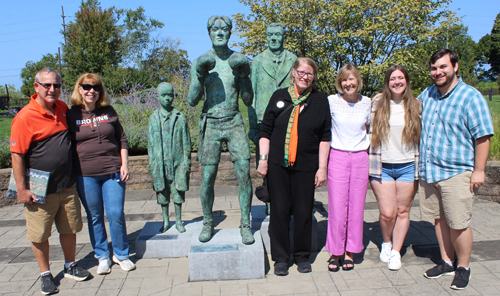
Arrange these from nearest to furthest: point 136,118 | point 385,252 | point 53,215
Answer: point 53,215
point 385,252
point 136,118

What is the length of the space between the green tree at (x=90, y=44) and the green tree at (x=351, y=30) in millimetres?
29153

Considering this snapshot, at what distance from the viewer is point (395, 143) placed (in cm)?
329

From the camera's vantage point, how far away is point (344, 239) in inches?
135

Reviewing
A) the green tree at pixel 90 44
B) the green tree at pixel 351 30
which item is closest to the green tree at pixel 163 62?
the green tree at pixel 90 44

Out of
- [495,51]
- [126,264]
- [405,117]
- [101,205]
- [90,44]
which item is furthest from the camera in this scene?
[495,51]

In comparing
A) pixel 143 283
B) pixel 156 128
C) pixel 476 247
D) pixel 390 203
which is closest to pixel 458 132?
pixel 390 203

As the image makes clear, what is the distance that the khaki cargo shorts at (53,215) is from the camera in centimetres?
306

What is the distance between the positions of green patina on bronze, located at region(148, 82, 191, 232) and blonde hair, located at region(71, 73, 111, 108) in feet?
1.72

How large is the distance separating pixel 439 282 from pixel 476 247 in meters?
1.09

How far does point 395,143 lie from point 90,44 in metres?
38.6

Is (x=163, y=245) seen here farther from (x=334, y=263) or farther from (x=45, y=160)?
(x=334, y=263)

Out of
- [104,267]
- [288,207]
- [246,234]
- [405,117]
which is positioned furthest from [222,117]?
[104,267]

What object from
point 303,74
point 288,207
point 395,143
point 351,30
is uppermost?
point 351,30

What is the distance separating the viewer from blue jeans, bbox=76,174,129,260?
10.8 ft
